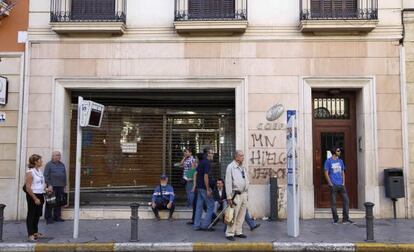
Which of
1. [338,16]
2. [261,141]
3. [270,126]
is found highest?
[338,16]

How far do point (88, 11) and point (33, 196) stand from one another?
5537 millimetres

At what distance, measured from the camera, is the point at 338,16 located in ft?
39.7

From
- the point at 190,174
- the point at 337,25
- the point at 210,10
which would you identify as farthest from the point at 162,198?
the point at 337,25

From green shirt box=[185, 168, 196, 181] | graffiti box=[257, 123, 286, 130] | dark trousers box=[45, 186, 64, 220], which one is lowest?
dark trousers box=[45, 186, 64, 220]

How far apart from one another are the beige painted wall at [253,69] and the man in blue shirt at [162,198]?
6.77 ft

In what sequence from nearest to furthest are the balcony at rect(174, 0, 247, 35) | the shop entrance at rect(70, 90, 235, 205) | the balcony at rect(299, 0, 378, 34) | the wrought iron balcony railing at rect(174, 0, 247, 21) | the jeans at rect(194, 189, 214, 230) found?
the jeans at rect(194, 189, 214, 230) → the balcony at rect(299, 0, 378, 34) → the balcony at rect(174, 0, 247, 35) → the wrought iron balcony railing at rect(174, 0, 247, 21) → the shop entrance at rect(70, 90, 235, 205)

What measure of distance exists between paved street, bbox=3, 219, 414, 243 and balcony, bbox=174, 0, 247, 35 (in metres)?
4.86

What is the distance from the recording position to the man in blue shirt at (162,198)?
11797 millimetres

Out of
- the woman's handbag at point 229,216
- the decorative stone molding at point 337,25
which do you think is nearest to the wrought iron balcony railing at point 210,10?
the decorative stone molding at point 337,25

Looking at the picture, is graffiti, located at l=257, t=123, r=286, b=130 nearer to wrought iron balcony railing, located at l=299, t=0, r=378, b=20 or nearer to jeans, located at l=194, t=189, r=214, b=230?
jeans, located at l=194, t=189, r=214, b=230

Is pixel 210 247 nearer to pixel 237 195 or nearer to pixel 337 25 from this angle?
pixel 237 195

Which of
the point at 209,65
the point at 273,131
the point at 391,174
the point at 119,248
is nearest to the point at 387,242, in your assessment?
the point at 391,174

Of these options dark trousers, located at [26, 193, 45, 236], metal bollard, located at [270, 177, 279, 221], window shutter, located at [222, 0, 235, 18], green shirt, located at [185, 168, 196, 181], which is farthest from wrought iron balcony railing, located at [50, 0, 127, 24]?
metal bollard, located at [270, 177, 279, 221]

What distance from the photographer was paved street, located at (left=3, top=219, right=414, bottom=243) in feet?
30.0
